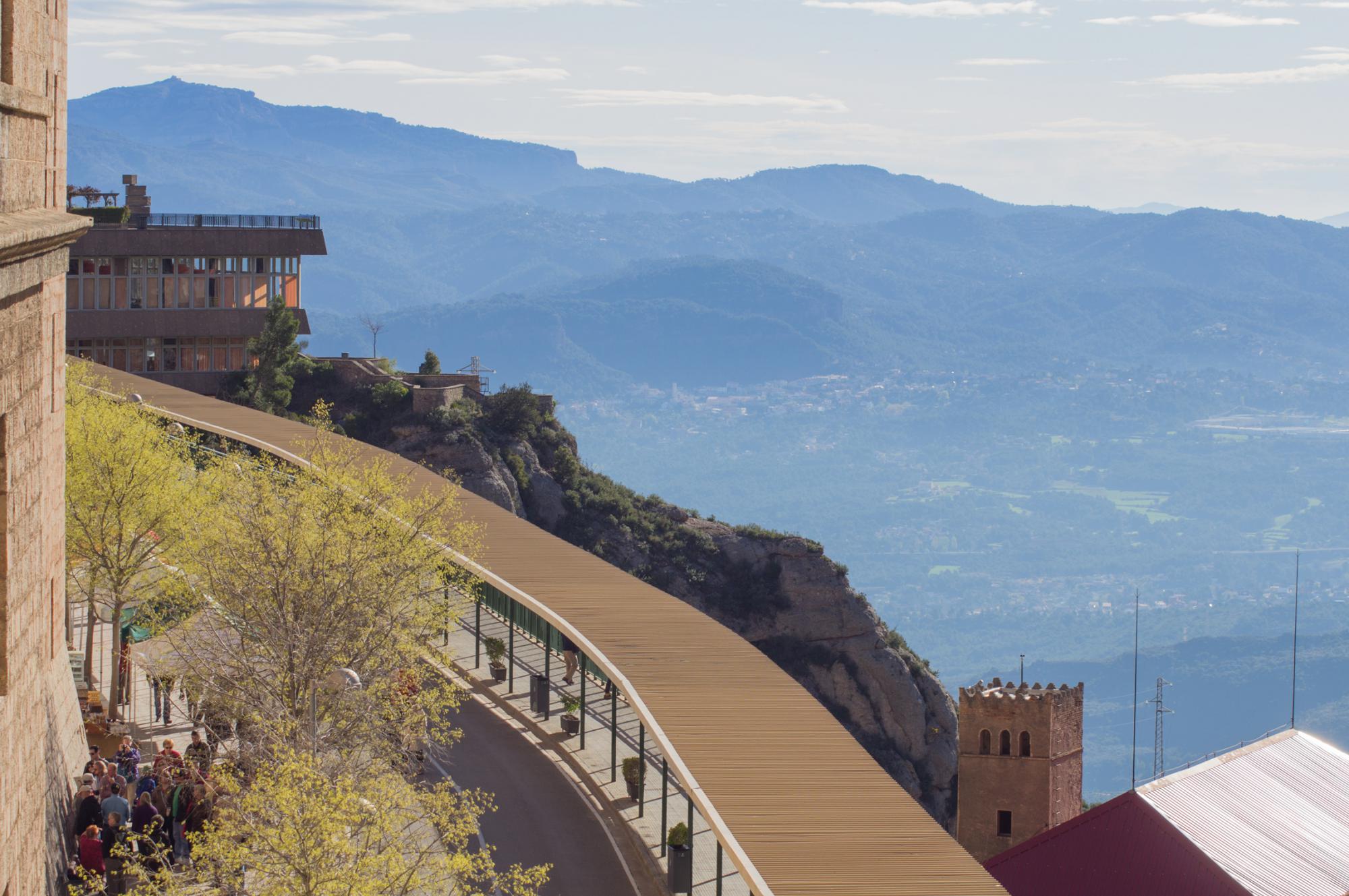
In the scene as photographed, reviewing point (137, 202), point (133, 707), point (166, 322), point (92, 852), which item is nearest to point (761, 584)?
point (166, 322)

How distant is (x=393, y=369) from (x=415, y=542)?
63152mm

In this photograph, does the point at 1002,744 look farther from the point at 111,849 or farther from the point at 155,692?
the point at 111,849

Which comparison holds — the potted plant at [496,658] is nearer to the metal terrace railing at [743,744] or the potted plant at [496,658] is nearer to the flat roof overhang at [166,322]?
the metal terrace railing at [743,744]

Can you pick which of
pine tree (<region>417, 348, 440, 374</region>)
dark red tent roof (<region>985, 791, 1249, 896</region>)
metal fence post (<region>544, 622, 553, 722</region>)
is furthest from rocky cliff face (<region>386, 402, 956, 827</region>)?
metal fence post (<region>544, 622, 553, 722</region>)

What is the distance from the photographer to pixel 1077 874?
44000 mm

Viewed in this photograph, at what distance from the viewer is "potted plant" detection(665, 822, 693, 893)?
94.6 feet

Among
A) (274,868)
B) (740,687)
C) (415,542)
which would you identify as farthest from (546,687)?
(274,868)

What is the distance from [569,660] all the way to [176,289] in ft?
173

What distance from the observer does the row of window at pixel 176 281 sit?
3342 inches

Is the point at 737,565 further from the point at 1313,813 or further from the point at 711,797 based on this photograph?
the point at 711,797

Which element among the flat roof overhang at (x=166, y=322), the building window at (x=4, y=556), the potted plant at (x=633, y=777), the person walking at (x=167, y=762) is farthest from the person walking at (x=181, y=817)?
the flat roof overhang at (x=166, y=322)

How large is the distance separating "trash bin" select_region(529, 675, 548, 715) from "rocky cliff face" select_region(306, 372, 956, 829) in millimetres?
45985

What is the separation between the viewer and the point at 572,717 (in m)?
37.8

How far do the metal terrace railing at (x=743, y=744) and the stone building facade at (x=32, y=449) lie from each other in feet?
29.9
